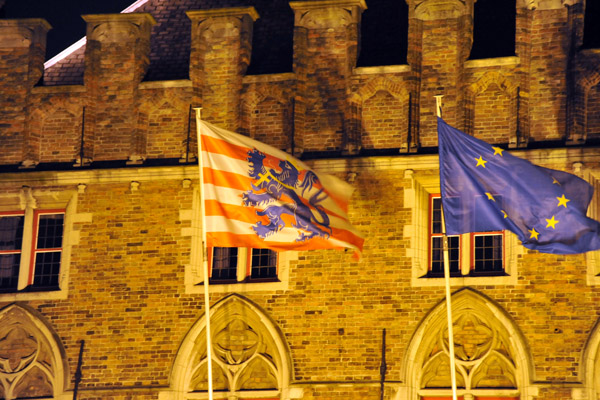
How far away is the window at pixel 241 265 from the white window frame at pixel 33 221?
256 cm

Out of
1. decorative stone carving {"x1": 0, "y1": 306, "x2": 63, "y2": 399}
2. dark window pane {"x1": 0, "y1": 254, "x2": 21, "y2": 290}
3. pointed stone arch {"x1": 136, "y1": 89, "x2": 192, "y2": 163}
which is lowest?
decorative stone carving {"x1": 0, "y1": 306, "x2": 63, "y2": 399}

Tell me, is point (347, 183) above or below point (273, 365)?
above

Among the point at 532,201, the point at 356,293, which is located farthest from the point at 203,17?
the point at 532,201

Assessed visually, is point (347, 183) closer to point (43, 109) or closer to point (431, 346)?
point (431, 346)

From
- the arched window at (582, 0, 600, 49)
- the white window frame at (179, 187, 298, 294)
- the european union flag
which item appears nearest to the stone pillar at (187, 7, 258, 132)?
the white window frame at (179, 187, 298, 294)

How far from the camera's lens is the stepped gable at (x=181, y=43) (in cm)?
2995

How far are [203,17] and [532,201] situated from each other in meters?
8.17

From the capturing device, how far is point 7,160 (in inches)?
1171

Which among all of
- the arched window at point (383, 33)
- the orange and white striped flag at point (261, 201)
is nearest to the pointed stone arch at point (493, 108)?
the arched window at point (383, 33)

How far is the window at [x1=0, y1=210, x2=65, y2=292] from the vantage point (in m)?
29.1

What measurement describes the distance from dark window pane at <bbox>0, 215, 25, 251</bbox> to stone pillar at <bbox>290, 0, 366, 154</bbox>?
5.45 metres

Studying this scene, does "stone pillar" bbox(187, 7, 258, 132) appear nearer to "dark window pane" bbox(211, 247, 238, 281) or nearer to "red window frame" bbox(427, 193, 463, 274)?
"dark window pane" bbox(211, 247, 238, 281)

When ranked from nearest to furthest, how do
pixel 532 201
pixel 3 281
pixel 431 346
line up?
pixel 532 201 → pixel 431 346 → pixel 3 281

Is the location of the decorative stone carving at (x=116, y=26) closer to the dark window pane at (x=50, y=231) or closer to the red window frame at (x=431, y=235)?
the dark window pane at (x=50, y=231)
